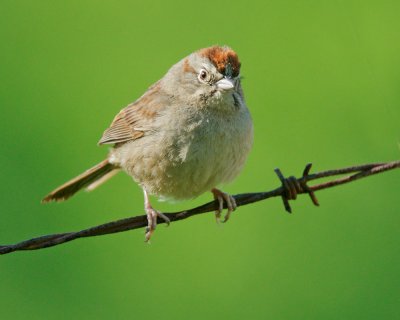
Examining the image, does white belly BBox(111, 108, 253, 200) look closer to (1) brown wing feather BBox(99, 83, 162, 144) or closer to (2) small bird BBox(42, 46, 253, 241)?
(2) small bird BBox(42, 46, 253, 241)

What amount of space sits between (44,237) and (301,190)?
3.93ft

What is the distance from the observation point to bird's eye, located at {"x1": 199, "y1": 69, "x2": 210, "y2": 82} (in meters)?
4.28

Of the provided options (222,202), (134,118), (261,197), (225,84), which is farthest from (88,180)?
(261,197)

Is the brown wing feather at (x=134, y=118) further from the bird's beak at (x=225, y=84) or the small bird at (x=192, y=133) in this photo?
the bird's beak at (x=225, y=84)

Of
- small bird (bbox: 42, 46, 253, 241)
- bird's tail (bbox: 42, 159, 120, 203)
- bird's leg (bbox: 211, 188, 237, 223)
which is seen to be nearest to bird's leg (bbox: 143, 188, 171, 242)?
small bird (bbox: 42, 46, 253, 241)

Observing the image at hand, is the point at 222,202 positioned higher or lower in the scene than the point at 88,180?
lower

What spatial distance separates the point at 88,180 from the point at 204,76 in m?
1.31

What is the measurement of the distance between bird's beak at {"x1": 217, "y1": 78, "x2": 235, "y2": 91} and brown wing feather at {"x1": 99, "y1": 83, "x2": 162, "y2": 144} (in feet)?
1.43

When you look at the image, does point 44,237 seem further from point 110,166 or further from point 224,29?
point 224,29

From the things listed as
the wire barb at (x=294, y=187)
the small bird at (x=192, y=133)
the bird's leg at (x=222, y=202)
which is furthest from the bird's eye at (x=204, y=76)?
the wire barb at (x=294, y=187)

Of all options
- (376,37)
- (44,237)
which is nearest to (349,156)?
(376,37)

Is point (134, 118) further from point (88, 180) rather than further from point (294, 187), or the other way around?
point (294, 187)

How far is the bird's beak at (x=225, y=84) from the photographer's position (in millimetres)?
4137

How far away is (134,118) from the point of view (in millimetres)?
4586
